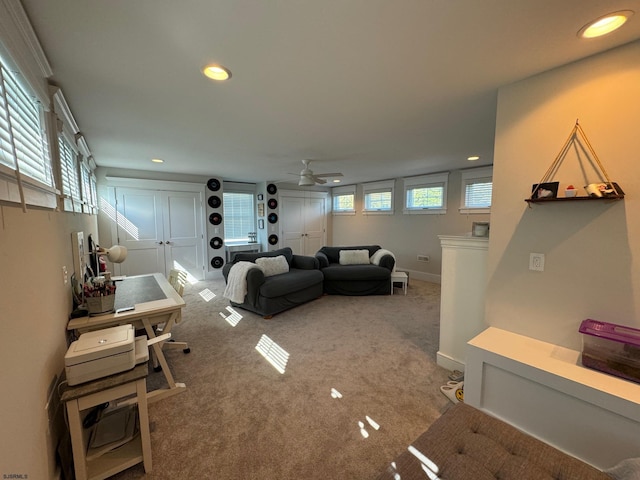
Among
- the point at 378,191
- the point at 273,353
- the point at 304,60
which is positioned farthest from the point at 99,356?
the point at 378,191

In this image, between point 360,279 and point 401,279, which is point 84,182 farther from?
point 401,279

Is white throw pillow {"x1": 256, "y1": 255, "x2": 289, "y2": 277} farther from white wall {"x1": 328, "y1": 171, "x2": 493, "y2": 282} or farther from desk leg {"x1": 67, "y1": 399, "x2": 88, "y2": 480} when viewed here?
white wall {"x1": 328, "y1": 171, "x2": 493, "y2": 282}

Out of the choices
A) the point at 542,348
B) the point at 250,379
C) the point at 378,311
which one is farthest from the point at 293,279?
the point at 542,348

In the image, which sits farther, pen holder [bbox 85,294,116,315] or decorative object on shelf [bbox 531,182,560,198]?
pen holder [bbox 85,294,116,315]

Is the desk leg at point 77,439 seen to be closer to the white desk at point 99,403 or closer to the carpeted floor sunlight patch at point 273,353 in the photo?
the white desk at point 99,403

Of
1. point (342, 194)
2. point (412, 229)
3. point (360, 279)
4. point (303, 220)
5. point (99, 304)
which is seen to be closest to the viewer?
point (99, 304)

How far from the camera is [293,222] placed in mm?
7016

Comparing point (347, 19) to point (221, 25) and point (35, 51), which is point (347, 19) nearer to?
point (221, 25)

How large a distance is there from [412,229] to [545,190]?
430 cm

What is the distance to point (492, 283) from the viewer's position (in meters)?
1.97

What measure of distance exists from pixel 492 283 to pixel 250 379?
2.14 m

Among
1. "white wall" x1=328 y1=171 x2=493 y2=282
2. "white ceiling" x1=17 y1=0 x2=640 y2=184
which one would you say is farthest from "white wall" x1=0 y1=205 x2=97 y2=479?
"white wall" x1=328 y1=171 x2=493 y2=282

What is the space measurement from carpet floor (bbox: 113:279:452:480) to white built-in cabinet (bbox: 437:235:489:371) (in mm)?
222

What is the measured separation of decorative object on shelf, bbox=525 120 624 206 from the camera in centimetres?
143
